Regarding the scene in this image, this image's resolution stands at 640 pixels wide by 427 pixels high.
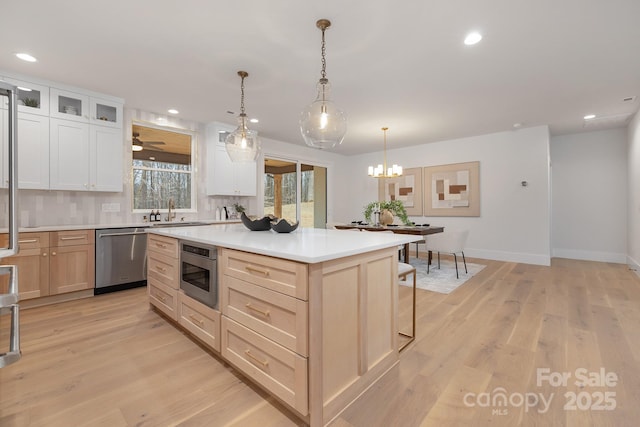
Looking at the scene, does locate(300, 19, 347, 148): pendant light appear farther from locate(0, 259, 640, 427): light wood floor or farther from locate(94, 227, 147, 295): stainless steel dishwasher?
locate(94, 227, 147, 295): stainless steel dishwasher

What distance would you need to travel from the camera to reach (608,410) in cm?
156

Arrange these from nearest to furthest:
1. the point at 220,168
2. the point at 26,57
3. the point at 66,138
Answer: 1. the point at 26,57
2. the point at 66,138
3. the point at 220,168

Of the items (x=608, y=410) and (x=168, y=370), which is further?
A: (x=168, y=370)

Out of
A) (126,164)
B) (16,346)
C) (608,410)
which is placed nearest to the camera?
(16,346)

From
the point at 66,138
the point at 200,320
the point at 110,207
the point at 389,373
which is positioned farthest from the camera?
the point at 110,207

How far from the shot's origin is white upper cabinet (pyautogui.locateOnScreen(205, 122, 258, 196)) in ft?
16.4

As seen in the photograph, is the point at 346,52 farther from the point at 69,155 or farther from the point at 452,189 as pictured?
the point at 452,189

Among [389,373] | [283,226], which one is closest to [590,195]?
[389,373]

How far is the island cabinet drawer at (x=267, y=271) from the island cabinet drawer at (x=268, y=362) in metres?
0.31

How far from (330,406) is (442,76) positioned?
11.0ft

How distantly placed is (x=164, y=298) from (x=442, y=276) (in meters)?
3.76

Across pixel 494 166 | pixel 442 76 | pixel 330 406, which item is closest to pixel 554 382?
pixel 330 406

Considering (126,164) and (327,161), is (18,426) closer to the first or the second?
(126,164)

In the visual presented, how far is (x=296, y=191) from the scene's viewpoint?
689cm
